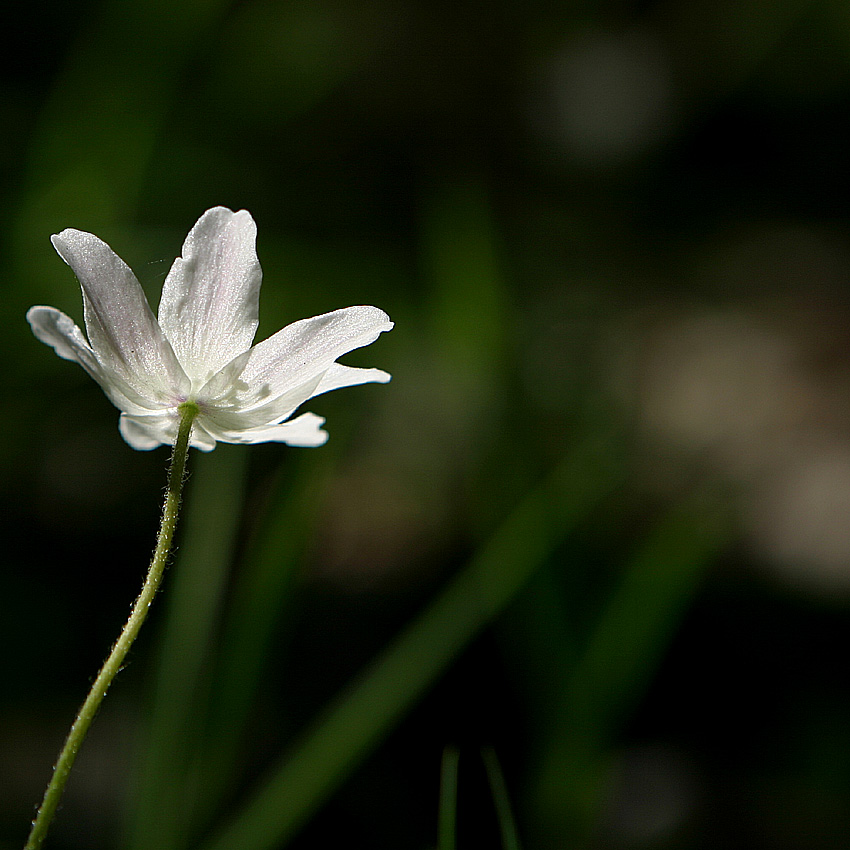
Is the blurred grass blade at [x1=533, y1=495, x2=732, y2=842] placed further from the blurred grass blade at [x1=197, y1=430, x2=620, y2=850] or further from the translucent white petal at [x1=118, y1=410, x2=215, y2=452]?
the translucent white petal at [x1=118, y1=410, x2=215, y2=452]

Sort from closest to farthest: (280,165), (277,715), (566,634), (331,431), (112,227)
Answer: (566,634) → (277,715) → (331,431) → (112,227) → (280,165)

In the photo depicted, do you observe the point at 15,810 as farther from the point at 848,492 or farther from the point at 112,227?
the point at 848,492

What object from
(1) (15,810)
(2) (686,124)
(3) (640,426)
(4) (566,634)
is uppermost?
(2) (686,124)

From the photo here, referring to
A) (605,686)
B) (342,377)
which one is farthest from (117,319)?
(605,686)

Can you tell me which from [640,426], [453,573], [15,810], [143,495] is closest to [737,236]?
[640,426]

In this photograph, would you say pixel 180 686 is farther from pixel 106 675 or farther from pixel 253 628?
pixel 106 675

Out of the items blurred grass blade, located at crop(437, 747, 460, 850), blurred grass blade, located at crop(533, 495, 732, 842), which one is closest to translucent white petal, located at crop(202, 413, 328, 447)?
blurred grass blade, located at crop(437, 747, 460, 850)

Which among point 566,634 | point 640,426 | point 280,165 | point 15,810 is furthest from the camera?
point 280,165
